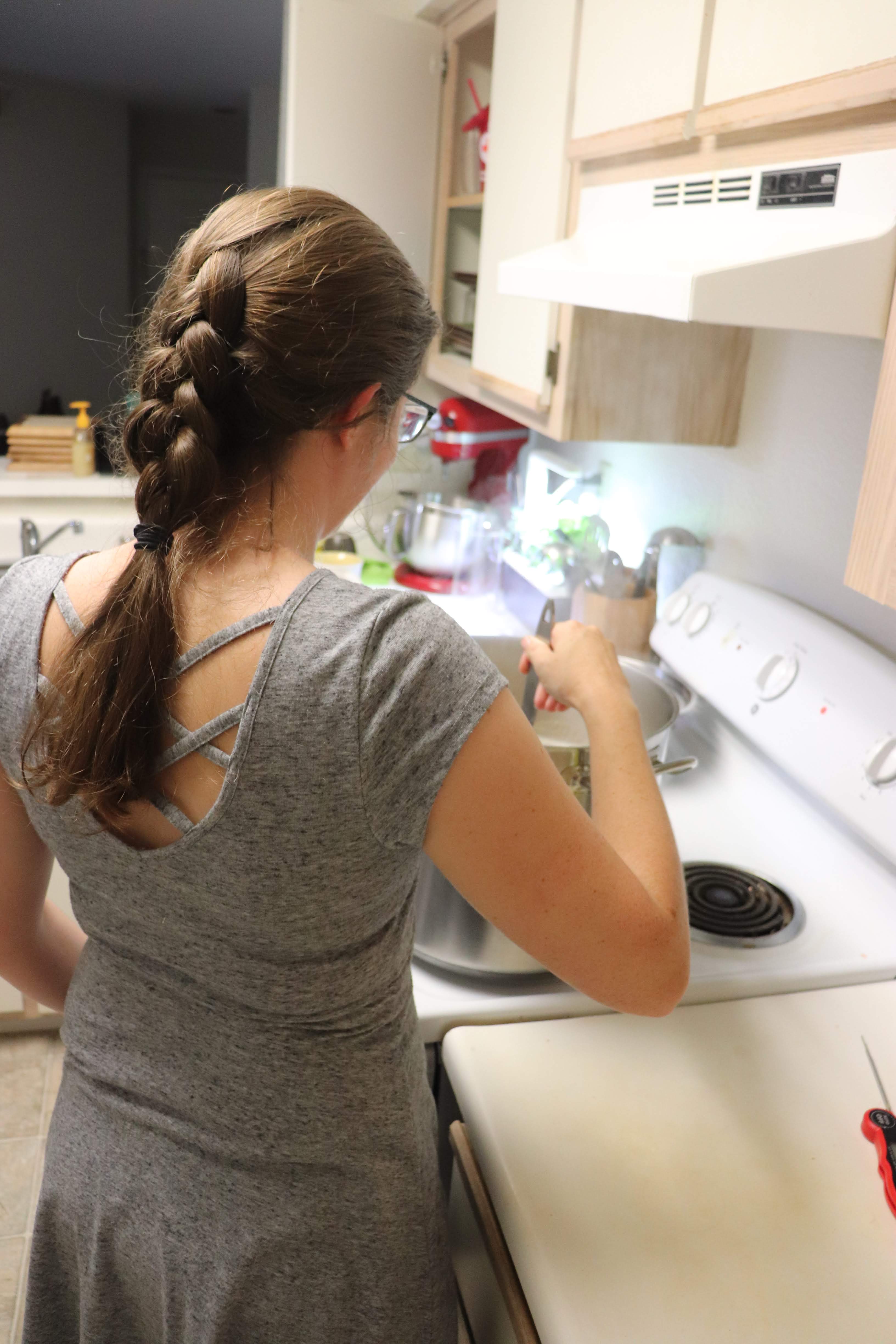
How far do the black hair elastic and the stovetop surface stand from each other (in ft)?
1.77

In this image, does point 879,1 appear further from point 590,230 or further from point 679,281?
point 590,230

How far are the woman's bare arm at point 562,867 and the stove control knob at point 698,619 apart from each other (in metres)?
0.86

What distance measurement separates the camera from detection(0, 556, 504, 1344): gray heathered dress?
23.4 inches

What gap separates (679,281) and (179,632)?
0.56 metres

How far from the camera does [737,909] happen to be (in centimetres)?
116

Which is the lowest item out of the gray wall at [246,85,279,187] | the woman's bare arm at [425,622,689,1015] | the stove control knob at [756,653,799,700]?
the stove control knob at [756,653,799,700]

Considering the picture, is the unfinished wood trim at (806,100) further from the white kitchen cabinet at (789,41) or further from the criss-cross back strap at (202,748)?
the criss-cross back strap at (202,748)

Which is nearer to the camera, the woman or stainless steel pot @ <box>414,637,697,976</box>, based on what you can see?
the woman

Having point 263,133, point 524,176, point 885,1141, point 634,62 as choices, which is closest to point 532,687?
point 885,1141

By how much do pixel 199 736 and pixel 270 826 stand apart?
68 millimetres

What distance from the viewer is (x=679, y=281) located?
915mm

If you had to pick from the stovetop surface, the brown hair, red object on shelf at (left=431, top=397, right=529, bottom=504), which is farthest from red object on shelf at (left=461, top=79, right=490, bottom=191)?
the brown hair

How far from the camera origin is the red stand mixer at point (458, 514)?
229 cm

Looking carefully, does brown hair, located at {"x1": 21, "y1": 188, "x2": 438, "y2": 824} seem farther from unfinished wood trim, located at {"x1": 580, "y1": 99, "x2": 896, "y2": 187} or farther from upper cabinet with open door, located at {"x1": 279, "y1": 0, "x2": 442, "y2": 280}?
upper cabinet with open door, located at {"x1": 279, "y1": 0, "x2": 442, "y2": 280}
